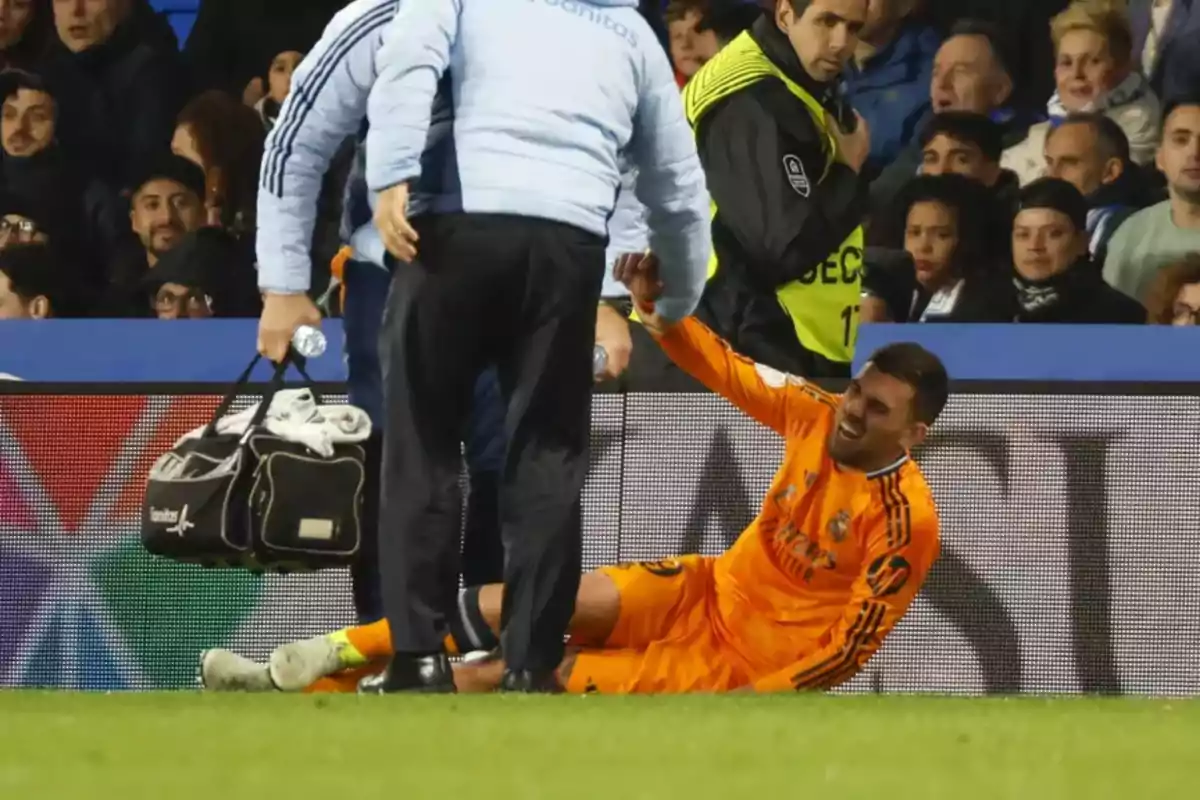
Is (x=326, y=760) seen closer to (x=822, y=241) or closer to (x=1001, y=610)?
(x=1001, y=610)

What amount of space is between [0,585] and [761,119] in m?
2.37

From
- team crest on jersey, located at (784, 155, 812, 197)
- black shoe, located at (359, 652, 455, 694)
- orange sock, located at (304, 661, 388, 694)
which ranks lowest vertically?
orange sock, located at (304, 661, 388, 694)

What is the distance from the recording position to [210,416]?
17.2 feet

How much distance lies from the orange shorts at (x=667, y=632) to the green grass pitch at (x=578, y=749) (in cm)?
115

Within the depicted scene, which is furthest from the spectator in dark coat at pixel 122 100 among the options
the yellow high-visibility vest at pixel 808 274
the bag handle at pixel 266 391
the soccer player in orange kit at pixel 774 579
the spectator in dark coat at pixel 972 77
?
the soccer player in orange kit at pixel 774 579

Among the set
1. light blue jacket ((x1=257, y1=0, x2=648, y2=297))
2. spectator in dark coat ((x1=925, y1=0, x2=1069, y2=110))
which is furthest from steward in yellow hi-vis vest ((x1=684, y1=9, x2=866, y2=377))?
spectator in dark coat ((x1=925, y1=0, x2=1069, y2=110))

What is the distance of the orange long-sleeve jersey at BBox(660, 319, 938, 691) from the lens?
4910 mm

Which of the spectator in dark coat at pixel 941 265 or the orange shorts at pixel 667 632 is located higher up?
the spectator in dark coat at pixel 941 265

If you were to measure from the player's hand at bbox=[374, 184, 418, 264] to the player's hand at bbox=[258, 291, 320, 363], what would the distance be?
68cm

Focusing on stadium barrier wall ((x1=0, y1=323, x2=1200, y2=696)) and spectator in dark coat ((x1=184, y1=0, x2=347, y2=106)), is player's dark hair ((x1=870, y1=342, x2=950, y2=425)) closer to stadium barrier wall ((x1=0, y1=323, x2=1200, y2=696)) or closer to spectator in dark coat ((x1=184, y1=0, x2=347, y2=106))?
stadium barrier wall ((x1=0, y1=323, x2=1200, y2=696))

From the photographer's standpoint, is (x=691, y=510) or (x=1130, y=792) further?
(x=691, y=510)

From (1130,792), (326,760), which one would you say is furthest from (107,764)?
(1130,792)

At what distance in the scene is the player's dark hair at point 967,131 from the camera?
276 inches

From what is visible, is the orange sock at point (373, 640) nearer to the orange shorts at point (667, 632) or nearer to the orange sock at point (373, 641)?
the orange sock at point (373, 641)
